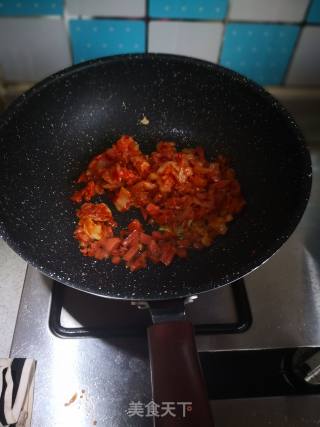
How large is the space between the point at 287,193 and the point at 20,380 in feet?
2.24

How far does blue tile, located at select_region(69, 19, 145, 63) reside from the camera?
1012 mm

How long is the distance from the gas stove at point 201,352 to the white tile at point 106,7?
0.65 m

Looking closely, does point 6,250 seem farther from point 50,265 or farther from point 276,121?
point 276,121

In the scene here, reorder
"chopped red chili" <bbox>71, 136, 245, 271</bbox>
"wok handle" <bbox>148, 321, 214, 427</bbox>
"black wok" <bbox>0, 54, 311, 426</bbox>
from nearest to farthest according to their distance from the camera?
"wok handle" <bbox>148, 321, 214, 427</bbox>, "black wok" <bbox>0, 54, 311, 426</bbox>, "chopped red chili" <bbox>71, 136, 245, 271</bbox>

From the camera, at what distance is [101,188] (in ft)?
3.28

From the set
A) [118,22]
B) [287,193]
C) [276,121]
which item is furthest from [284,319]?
[118,22]

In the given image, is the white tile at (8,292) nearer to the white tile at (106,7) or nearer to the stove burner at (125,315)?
the stove burner at (125,315)

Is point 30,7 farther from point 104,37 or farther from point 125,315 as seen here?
point 125,315

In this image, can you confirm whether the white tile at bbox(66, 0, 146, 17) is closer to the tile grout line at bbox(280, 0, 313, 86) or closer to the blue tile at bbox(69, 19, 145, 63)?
Result: the blue tile at bbox(69, 19, 145, 63)

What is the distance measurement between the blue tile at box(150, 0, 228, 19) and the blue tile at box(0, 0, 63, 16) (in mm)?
237

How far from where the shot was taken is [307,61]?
→ 1128mm

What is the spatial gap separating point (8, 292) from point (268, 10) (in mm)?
948

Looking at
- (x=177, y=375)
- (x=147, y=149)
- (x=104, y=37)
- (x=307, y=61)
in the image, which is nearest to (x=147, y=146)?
(x=147, y=149)

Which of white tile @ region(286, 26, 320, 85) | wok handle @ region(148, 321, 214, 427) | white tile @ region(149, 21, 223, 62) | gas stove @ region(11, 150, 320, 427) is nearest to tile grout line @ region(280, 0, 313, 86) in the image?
white tile @ region(286, 26, 320, 85)
